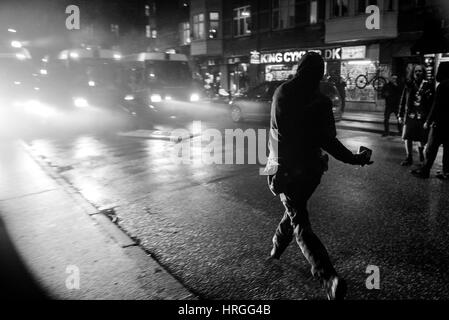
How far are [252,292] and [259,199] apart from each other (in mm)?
2790

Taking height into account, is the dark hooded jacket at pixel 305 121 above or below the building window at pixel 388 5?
below

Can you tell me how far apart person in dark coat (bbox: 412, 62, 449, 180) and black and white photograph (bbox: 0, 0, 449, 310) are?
0.02 metres

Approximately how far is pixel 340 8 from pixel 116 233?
2194cm

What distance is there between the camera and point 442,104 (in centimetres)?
662

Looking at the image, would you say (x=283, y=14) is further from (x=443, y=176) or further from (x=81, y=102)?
(x=443, y=176)

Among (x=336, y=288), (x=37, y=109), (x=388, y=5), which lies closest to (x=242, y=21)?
(x=388, y=5)

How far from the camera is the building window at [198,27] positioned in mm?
34562

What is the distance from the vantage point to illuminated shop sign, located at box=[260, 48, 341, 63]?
23328 millimetres

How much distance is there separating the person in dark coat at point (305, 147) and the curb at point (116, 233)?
1.07m

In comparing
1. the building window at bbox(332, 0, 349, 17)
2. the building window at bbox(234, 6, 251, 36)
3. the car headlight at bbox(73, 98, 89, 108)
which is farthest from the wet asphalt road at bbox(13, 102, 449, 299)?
the building window at bbox(234, 6, 251, 36)

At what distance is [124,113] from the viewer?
19359mm

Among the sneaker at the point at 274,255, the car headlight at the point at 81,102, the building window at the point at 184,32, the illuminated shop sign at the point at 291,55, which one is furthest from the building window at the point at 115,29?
the sneaker at the point at 274,255

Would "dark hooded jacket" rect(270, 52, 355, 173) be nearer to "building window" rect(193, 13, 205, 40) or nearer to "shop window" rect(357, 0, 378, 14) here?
"shop window" rect(357, 0, 378, 14)

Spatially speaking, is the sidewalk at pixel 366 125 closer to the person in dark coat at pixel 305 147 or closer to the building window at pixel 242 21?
the person in dark coat at pixel 305 147
